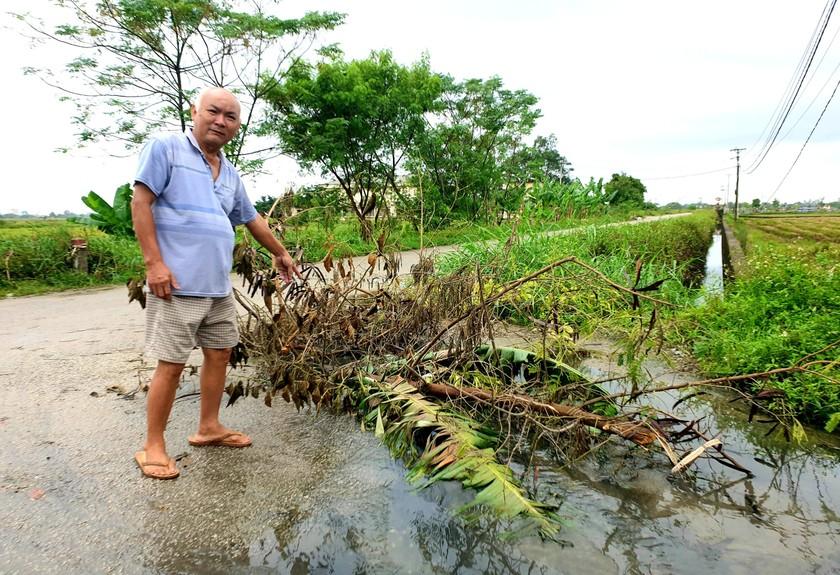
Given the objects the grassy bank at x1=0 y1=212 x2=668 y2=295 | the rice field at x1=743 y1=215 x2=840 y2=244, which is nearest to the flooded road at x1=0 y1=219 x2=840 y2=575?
the grassy bank at x1=0 y1=212 x2=668 y2=295

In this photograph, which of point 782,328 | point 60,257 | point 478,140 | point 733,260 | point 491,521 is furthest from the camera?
point 478,140

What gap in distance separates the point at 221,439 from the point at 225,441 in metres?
0.02

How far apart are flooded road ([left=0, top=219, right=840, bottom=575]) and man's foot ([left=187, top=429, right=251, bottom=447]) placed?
46mm

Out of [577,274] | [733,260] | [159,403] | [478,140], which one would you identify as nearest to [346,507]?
[159,403]

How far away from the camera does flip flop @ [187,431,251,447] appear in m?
2.36

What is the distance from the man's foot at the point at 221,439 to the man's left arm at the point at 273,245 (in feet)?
2.78

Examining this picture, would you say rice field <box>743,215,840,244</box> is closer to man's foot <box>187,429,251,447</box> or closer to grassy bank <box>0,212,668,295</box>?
grassy bank <box>0,212,668,295</box>

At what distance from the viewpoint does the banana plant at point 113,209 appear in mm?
2381

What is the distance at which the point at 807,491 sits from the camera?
2074 mm

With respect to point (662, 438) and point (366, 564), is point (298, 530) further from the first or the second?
point (662, 438)

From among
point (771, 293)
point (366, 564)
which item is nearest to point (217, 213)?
point (366, 564)

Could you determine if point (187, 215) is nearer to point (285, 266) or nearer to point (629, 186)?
point (285, 266)

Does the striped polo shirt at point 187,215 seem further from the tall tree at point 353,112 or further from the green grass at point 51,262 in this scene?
the tall tree at point 353,112

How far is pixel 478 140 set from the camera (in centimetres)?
1772
